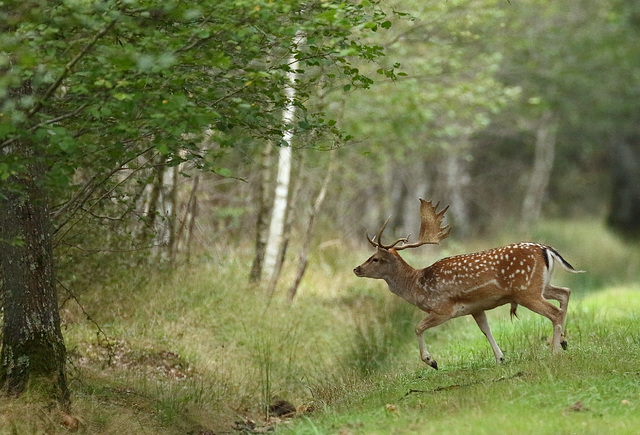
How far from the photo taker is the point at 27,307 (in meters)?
7.29

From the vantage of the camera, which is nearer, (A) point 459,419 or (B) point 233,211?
(A) point 459,419

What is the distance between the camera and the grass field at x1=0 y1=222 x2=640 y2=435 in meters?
6.64

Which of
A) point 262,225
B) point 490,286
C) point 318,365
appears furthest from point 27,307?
point 262,225

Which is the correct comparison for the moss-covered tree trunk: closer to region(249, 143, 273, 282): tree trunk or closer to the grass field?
the grass field

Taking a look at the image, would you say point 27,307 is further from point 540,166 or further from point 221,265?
point 540,166

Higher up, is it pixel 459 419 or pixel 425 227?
pixel 425 227

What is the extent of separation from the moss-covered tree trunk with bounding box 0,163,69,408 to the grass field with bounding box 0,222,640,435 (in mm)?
258

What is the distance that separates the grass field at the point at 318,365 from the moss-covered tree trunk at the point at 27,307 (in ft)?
0.85

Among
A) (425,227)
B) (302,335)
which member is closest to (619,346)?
(425,227)

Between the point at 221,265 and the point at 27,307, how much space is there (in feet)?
19.4

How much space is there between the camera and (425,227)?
9375mm

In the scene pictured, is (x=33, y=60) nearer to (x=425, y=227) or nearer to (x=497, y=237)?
(x=425, y=227)

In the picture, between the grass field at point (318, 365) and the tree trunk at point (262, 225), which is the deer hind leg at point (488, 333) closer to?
the grass field at point (318, 365)

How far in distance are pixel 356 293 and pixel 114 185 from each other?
246 inches
